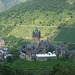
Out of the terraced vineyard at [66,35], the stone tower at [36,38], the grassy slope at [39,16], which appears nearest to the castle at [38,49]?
the stone tower at [36,38]

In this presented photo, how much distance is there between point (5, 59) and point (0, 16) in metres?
80.8

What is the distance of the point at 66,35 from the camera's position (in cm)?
9606

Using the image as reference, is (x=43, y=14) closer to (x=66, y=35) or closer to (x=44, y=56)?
(x=66, y=35)

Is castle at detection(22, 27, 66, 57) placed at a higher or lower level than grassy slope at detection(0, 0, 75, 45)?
lower

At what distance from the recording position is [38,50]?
70438 millimetres

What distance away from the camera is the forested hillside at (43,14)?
117963mm

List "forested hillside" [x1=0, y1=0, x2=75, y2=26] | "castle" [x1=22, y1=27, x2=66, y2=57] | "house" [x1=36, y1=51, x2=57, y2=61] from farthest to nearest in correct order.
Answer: "forested hillside" [x1=0, y1=0, x2=75, y2=26] → "castle" [x1=22, y1=27, x2=66, y2=57] → "house" [x1=36, y1=51, x2=57, y2=61]

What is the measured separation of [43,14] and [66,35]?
122ft

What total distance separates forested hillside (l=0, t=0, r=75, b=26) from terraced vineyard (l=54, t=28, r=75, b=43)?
737cm

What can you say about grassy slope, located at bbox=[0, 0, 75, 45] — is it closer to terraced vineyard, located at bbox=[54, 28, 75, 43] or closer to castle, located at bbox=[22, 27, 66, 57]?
terraced vineyard, located at bbox=[54, 28, 75, 43]

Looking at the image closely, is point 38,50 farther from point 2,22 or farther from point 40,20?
point 2,22

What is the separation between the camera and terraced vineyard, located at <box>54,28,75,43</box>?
3588 inches

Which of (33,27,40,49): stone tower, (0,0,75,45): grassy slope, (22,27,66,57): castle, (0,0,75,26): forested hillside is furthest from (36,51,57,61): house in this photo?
(0,0,75,26): forested hillside

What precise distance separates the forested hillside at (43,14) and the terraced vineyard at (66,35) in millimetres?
7367
